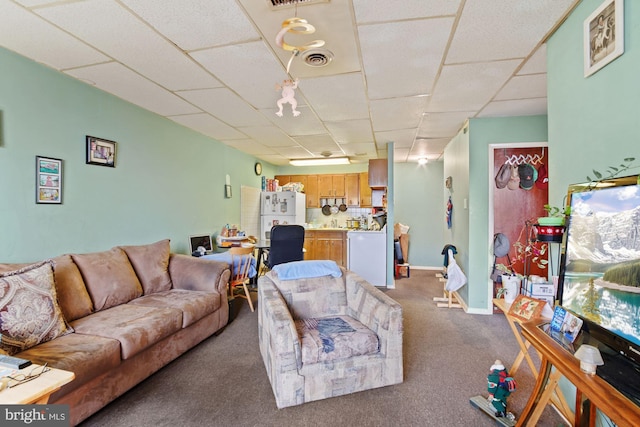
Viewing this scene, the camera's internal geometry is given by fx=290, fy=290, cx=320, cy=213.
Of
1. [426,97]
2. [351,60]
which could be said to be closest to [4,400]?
[351,60]

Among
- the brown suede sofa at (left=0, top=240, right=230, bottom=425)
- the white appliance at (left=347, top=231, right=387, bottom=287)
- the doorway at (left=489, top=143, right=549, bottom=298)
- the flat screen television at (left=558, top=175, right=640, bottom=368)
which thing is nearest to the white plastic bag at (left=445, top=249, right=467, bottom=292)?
the doorway at (left=489, top=143, right=549, bottom=298)

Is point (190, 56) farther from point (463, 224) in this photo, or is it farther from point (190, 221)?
point (463, 224)

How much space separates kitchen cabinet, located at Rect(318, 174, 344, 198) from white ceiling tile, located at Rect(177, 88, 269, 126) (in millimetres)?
3258

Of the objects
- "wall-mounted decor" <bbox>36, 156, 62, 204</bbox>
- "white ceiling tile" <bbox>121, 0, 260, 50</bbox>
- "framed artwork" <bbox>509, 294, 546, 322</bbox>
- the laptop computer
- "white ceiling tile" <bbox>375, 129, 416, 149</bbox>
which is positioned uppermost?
"white ceiling tile" <bbox>375, 129, 416, 149</bbox>

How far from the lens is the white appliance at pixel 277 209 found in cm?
648

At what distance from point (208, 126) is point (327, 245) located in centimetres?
348

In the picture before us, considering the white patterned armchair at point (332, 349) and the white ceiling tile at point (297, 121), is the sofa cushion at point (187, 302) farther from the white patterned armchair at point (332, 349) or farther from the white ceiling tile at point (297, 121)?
the white ceiling tile at point (297, 121)

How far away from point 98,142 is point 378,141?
12.8ft

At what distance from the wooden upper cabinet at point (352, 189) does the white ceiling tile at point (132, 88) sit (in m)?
4.16

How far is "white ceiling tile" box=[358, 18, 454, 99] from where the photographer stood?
1938 mm

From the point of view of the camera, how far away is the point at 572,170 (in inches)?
71.5

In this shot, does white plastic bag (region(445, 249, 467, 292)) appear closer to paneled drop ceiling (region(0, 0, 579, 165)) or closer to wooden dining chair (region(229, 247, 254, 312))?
paneled drop ceiling (region(0, 0, 579, 165))

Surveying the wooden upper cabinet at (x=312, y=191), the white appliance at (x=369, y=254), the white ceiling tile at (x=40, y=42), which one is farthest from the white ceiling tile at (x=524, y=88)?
the wooden upper cabinet at (x=312, y=191)

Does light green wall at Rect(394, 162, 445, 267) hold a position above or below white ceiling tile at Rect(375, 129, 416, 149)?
below
